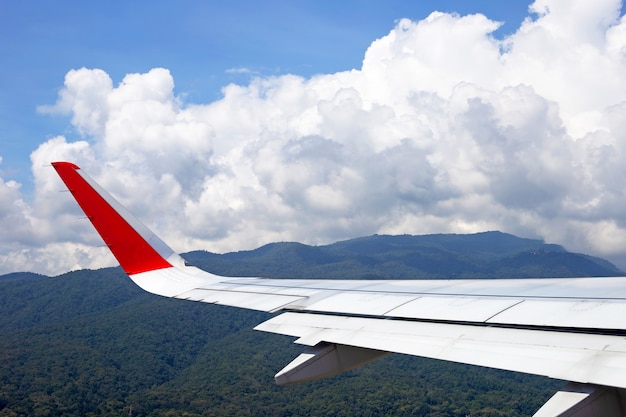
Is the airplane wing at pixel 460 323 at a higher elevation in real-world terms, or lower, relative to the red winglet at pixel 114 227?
lower

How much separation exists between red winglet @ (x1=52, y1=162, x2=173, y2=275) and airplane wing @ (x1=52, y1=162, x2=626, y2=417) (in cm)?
3

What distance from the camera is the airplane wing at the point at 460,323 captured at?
5.19 meters

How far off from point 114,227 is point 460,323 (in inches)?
376

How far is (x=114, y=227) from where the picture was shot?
547 inches

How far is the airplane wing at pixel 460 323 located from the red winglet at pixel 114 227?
0.03m

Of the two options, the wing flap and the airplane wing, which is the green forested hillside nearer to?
the airplane wing

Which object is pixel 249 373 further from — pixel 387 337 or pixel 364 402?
pixel 387 337

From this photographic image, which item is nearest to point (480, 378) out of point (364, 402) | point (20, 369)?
point (364, 402)

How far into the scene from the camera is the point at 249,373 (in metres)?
170

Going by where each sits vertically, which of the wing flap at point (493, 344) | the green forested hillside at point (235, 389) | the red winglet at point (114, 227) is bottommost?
the green forested hillside at point (235, 389)

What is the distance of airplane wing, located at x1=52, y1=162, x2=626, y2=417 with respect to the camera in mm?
5188

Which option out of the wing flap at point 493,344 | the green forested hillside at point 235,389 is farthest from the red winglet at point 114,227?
the green forested hillside at point 235,389

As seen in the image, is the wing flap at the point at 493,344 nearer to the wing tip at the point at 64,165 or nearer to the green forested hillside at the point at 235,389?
the wing tip at the point at 64,165

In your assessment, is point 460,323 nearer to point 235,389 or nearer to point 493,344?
point 493,344
